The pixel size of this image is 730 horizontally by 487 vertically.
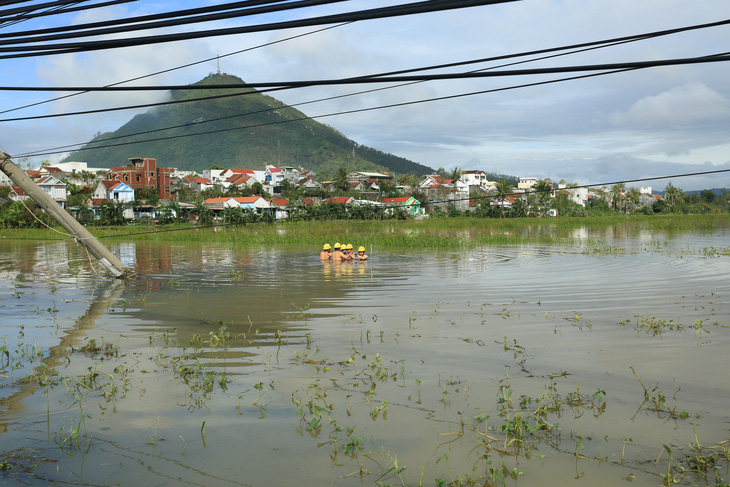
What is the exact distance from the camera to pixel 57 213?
14.2m

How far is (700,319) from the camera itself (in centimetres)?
1062

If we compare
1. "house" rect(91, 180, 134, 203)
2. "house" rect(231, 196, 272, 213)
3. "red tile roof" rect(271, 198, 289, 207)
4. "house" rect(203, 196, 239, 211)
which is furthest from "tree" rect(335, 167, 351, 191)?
"house" rect(91, 180, 134, 203)

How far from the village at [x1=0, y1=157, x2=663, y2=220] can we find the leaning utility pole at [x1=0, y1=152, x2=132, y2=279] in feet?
151

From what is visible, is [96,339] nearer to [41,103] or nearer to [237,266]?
[41,103]

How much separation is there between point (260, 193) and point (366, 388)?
89.8 m

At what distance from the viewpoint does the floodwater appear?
4.84m

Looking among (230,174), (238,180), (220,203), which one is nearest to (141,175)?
(220,203)

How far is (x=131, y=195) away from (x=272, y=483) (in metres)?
86.4

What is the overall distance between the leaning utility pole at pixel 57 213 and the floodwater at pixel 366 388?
127 cm

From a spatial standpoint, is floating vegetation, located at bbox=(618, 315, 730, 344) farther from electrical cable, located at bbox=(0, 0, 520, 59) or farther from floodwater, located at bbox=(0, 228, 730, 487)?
electrical cable, located at bbox=(0, 0, 520, 59)

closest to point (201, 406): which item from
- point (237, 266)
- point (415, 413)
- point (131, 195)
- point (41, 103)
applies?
point (415, 413)

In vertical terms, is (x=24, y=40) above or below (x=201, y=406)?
above

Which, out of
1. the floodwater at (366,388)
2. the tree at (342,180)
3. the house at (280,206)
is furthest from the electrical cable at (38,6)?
the tree at (342,180)

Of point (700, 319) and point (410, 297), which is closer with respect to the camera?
point (700, 319)
